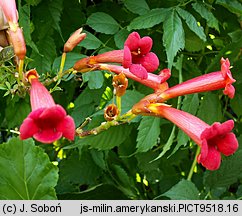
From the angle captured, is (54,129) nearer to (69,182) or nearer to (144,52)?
(144,52)

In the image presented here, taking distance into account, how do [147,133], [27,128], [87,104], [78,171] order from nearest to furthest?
[27,128], [147,133], [87,104], [78,171]

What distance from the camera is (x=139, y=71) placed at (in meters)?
1.59

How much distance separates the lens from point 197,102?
Answer: 226 centimetres

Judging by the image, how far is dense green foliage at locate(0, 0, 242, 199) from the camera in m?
1.83

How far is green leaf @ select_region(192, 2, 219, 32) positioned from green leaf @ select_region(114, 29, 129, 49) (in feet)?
0.92

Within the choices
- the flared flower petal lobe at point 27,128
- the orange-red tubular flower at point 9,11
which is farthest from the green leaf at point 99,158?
the flared flower petal lobe at point 27,128

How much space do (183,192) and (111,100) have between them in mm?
438

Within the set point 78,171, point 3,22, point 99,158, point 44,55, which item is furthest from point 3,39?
point 78,171

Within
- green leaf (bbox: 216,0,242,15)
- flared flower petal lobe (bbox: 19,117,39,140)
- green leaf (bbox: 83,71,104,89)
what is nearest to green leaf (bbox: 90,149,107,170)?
green leaf (bbox: 83,71,104,89)

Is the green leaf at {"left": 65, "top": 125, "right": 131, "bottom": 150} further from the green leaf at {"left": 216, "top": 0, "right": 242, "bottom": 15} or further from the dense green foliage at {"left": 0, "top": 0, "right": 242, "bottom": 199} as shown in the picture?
the green leaf at {"left": 216, "top": 0, "right": 242, "bottom": 15}

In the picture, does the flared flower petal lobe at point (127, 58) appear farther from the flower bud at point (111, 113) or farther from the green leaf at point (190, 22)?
the green leaf at point (190, 22)

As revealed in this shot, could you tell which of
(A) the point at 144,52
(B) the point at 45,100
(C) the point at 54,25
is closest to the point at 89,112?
(C) the point at 54,25

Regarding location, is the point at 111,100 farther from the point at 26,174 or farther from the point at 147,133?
the point at 26,174

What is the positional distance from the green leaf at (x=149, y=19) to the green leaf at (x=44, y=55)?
1.16 feet
